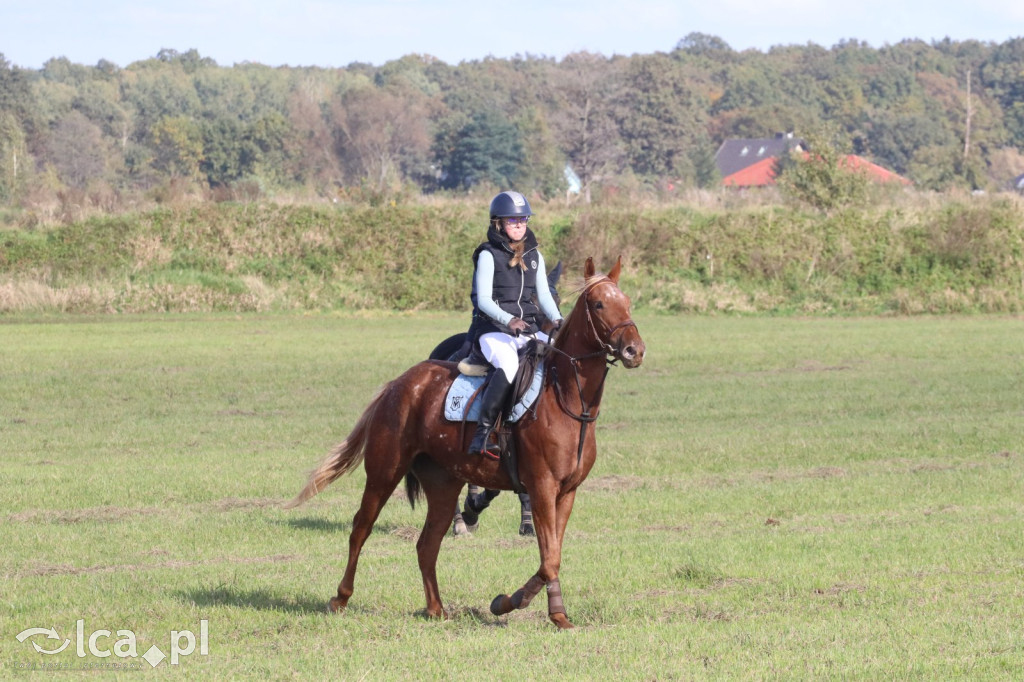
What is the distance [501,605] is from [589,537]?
324 cm

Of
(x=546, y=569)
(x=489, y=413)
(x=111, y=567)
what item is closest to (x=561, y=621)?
(x=546, y=569)

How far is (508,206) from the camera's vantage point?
8.79 m

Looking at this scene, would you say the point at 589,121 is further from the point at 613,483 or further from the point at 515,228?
the point at 515,228

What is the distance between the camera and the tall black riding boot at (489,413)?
799 centimetres

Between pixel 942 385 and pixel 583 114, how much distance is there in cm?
7127

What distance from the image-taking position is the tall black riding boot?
799 centimetres

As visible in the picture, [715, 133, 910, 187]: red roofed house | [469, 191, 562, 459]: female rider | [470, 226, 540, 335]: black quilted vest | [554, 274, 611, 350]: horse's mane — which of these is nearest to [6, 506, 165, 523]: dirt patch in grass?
[469, 191, 562, 459]: female rider

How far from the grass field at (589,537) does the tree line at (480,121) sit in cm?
2790

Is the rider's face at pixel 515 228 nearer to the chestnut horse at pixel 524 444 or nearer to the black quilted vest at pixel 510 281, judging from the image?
the black quilted vest at pixel 510 281

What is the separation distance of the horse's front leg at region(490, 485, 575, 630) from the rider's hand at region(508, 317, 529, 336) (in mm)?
1209

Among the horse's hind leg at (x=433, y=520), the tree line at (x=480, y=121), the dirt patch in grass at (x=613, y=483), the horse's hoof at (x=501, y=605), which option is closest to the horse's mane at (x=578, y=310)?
the horse's hind leg at (x=433, y=520)

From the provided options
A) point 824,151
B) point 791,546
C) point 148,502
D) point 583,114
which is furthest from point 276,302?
point 583,114

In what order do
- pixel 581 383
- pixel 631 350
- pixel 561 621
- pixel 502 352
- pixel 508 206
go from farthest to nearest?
pixel 508 206
pixel 502 352
pixel 581 383
pixel 561 621
pixel 631 350

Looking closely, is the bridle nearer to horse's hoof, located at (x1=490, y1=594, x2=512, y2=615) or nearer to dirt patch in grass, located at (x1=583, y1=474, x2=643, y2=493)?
horse's hoof, located at (x1=490, y1=594, x2=512, y2=615)
